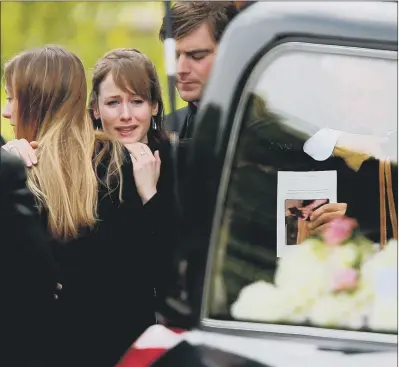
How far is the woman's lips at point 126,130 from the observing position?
2303mm

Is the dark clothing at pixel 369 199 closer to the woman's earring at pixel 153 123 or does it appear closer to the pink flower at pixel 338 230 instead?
the pink flower at pixel 338 230

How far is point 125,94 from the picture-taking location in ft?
7.53

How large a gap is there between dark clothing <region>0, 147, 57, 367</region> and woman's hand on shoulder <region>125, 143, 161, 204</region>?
1.00 ft

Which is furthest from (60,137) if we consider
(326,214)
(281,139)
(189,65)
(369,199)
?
(369,199)

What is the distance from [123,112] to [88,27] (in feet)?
0.89

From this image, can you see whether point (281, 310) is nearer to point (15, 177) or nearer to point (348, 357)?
point (348, 357)

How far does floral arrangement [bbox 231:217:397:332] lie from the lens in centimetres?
215

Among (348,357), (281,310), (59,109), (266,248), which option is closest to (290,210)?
(266,248)

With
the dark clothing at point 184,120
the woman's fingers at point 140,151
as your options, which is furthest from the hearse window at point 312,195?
the woman's fingers at point 140,151

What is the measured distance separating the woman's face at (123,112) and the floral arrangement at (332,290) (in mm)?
557

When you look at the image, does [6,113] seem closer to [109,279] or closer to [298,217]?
[109,279]

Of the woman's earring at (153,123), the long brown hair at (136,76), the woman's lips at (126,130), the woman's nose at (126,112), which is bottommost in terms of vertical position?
the woman's lips at (126,130)

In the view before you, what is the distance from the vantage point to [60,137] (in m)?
2.32

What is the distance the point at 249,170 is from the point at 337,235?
1.05 ft
